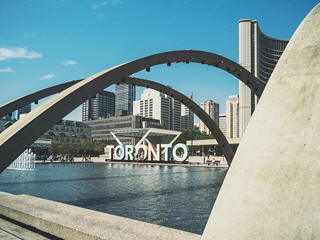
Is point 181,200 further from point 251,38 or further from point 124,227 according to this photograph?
point 251,38

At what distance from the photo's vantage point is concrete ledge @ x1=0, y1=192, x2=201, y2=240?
399cm

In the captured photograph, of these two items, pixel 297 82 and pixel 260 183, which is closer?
pixel 260 183

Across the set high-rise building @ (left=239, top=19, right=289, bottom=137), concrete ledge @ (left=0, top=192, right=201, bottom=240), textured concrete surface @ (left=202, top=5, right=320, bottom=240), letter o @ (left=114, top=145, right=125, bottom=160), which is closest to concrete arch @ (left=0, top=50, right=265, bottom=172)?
concrete ledge @ (left=0, top=192, right=201, bottom=240)

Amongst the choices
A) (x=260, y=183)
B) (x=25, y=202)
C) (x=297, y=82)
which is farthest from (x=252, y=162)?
(x=25, y=202)

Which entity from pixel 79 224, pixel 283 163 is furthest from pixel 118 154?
pixel 283 163

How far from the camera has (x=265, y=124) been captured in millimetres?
2805

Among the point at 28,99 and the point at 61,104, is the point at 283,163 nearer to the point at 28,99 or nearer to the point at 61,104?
the point at 61,104

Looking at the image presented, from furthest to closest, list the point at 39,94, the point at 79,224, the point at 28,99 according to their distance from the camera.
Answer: the point at 39,94 → the point at 28,99 → the point at 79,224

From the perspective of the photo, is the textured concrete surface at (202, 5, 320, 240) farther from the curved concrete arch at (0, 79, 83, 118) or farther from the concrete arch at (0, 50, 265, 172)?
the curved concrete arch at (0, 79, 83, 118)

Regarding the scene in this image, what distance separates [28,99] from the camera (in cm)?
1800

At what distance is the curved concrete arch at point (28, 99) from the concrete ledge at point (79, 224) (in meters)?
11.7

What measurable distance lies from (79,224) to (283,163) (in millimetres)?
3307

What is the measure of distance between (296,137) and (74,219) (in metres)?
3.79

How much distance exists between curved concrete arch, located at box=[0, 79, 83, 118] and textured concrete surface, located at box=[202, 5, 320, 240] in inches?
645
